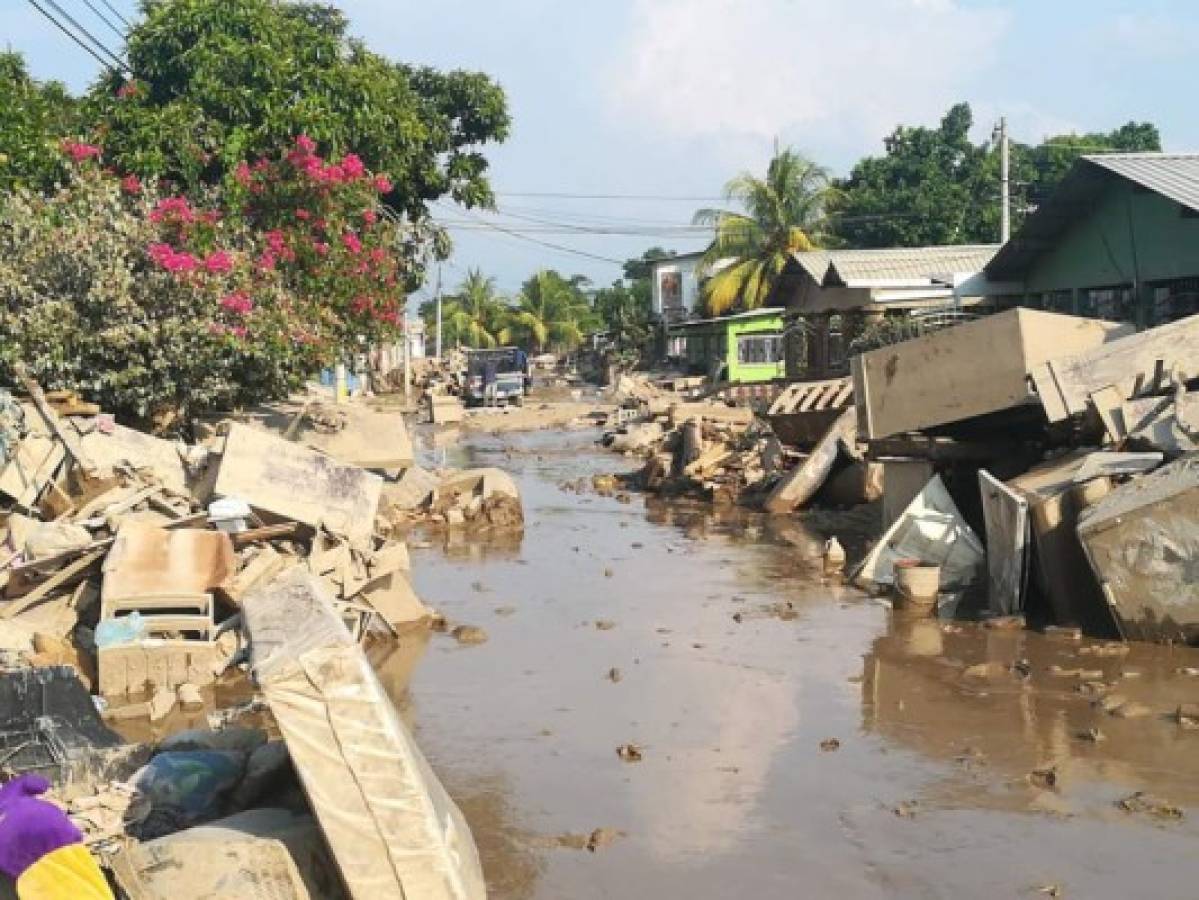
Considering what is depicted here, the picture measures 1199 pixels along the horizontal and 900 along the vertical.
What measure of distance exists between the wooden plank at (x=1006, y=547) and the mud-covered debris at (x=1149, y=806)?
3.80 m

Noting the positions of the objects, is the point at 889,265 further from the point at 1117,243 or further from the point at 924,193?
the point at 924,193

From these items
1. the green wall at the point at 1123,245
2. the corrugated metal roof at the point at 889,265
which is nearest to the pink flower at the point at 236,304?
the green wall at the point at 1123,245

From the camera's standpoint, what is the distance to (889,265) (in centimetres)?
2908

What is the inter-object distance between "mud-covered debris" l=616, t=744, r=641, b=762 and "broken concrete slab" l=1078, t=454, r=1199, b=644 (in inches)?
146

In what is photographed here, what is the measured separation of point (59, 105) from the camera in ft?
60.8

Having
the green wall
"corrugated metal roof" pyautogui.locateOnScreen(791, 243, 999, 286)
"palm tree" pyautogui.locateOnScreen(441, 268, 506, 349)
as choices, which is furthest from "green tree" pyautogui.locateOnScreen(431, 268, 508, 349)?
the green wall

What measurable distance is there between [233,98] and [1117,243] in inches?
511

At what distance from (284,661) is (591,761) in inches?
128

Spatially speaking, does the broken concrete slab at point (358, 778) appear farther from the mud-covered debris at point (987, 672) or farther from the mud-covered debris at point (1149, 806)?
the mud-covered debris at point (987, 672)

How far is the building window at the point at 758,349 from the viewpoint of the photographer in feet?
133

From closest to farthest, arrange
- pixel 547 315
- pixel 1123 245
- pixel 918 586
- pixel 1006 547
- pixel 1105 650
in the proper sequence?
pixel 1105 650
pixel 1006 547
pixel 918 586
pixel 1123 245
pixel 547 315

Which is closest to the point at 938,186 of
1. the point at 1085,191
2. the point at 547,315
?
the point at 547,315

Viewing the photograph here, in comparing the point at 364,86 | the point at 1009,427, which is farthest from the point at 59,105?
the point at 1009,427

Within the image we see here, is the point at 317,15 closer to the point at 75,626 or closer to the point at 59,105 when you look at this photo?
the point at 59,105
